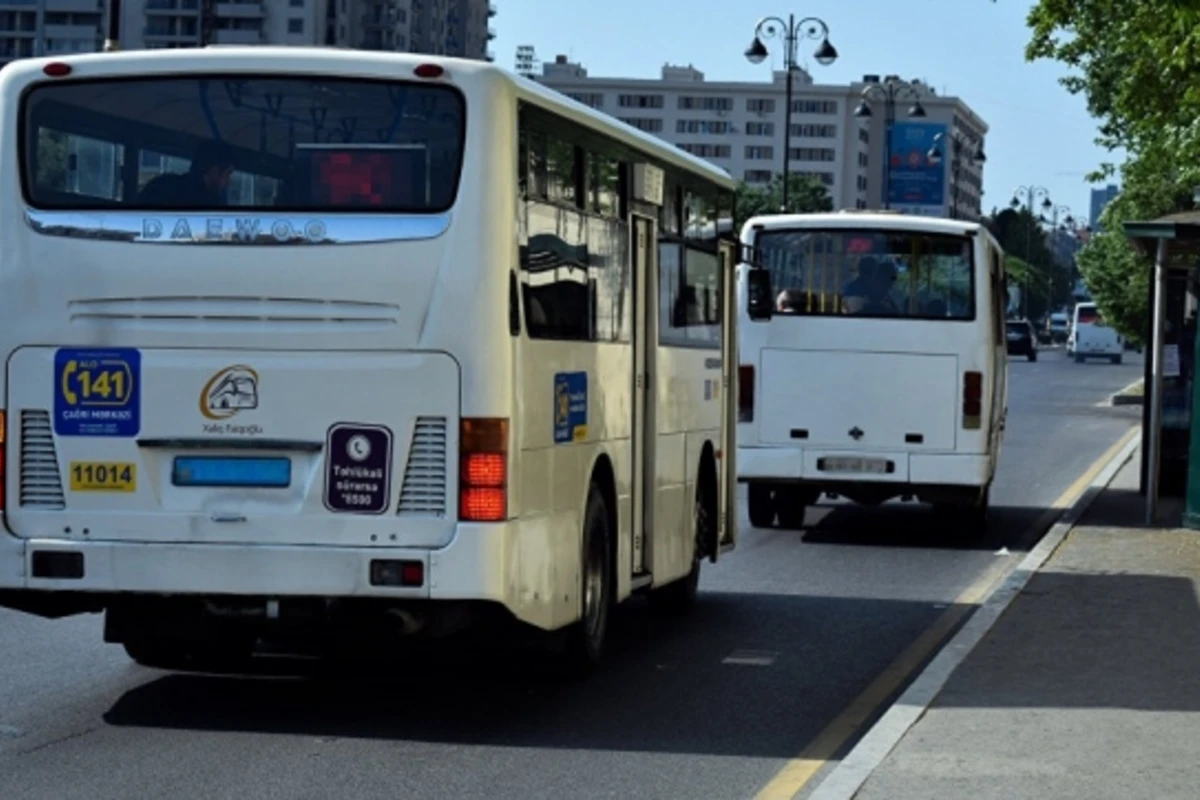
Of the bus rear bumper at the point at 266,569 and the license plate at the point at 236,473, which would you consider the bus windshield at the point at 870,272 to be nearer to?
the bus rear bumper at the point at 266,569

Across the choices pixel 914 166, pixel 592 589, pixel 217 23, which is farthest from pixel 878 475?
pixel 217 23

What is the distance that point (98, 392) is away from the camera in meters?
10.3

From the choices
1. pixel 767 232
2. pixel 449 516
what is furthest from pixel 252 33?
pixel 449 516

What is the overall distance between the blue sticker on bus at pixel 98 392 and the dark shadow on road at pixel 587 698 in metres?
1.23

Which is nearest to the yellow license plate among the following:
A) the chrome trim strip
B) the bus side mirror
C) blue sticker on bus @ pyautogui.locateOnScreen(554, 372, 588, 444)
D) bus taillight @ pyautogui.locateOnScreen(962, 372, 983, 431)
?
the chrome trim strip

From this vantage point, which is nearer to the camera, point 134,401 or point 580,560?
point 134,401

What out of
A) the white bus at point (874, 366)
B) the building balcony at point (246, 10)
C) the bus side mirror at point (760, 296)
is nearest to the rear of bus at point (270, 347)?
the bus side mirror at point (760, 296)

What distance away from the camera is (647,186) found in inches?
524

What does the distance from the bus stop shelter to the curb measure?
110 inches

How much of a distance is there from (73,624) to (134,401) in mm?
3871

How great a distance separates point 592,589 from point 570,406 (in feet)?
3.55

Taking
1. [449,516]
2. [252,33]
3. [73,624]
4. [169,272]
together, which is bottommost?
[73,624]

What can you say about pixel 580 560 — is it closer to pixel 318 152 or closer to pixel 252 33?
pixel 318 152

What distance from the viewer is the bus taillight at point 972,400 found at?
2089cm
